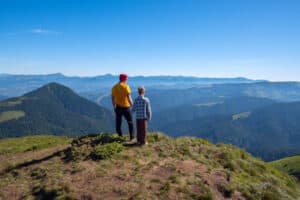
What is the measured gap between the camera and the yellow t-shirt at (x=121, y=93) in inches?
595

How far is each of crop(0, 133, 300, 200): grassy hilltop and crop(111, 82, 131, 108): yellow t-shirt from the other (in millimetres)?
2209

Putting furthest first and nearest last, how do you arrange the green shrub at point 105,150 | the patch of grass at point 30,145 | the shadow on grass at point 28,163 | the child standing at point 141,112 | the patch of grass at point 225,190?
the patch of grass at point 30,145 < the child standing at point 141,112 < the shadow on grass at point 28,163 < the green shrub at point 105,150 < the patch of grass at point 225,190

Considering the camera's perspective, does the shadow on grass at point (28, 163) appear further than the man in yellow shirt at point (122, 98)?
No

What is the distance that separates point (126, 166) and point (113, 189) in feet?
7.10

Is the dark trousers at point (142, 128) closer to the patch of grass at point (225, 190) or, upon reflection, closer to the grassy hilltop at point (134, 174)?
the grassy hilltop at point (134, 174)

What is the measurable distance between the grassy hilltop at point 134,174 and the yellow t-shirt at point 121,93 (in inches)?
87.0

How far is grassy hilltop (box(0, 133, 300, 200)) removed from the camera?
10.2 m

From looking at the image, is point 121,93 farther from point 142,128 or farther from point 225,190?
point 225,190

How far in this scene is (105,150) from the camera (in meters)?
13.5

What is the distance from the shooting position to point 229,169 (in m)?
13.7

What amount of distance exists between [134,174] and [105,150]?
108 inches

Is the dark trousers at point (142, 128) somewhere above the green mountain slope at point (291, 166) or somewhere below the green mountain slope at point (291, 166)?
above

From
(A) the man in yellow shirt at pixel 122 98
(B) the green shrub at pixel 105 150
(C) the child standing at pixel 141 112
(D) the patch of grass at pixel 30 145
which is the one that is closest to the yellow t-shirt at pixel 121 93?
(A) the man in yellow shirt at pixel 122 98

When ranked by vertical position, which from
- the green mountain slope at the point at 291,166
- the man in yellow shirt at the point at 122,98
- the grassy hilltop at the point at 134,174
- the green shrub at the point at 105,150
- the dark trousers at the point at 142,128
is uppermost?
the man in yellow shirt at the point at 122,98
